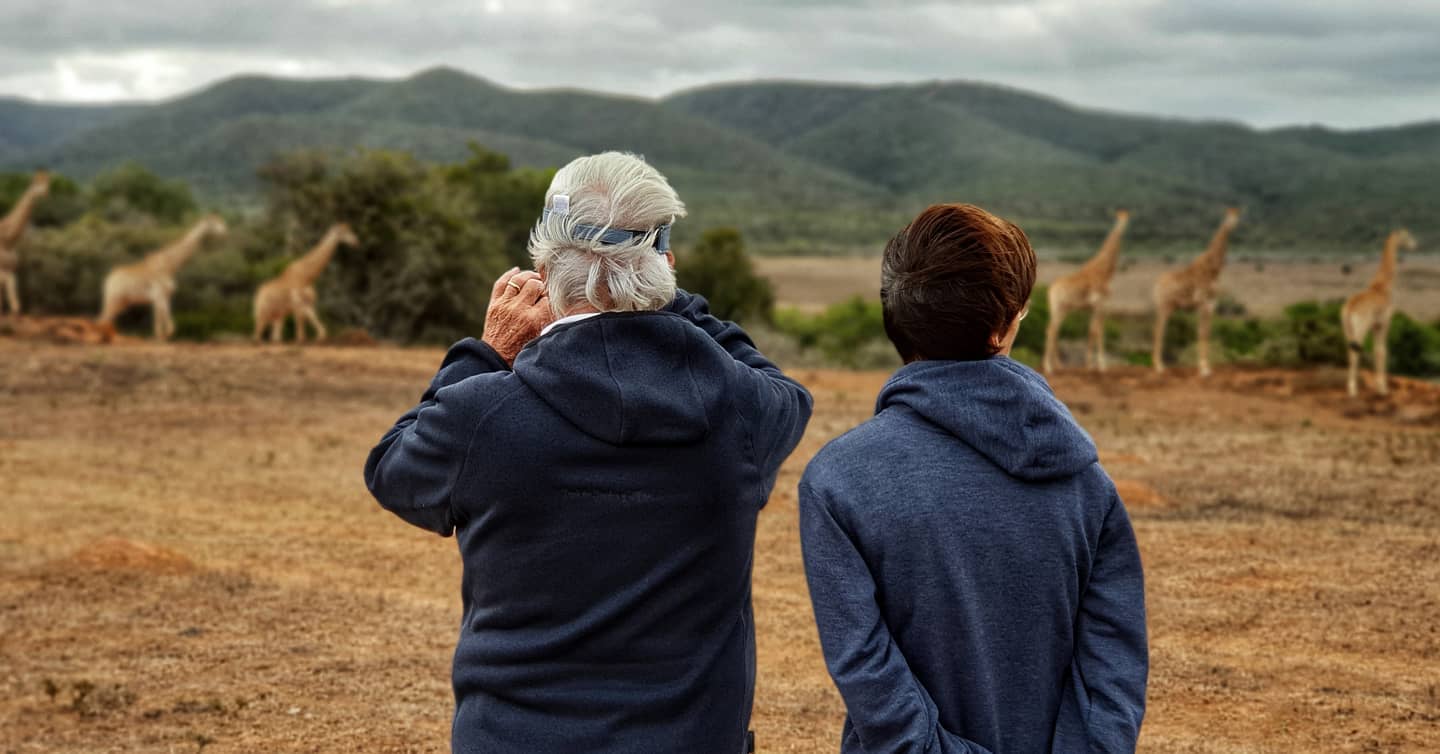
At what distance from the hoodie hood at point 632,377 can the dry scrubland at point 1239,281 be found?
111 feet

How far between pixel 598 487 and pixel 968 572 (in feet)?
1.95

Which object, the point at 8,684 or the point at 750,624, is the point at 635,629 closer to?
the point at 750,624

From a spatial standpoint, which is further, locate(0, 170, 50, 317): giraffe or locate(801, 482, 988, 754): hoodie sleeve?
locate(0, 170, 50, 317): giraffe

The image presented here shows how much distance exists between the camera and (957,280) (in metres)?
1.99

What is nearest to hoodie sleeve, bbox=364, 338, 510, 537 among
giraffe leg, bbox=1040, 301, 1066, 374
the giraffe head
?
giraffe leg, bbox=1040, 301, 1066, 374

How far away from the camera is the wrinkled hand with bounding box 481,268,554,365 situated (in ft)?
7.45

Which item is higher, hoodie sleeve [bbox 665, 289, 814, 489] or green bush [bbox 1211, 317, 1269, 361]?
hoodie sleeve [bbox 665, 289, 814, 489]

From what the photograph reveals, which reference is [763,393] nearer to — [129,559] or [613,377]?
[613,377]

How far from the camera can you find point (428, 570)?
294 inches

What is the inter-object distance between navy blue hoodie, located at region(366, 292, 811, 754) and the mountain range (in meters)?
61.4

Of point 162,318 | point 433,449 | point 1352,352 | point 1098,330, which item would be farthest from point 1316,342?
point 433,449

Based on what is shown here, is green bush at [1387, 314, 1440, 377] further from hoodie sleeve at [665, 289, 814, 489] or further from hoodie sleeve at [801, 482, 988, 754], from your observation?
hoodie sleeve at [801, 482, 988, 754]

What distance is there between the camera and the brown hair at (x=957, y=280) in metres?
1.98

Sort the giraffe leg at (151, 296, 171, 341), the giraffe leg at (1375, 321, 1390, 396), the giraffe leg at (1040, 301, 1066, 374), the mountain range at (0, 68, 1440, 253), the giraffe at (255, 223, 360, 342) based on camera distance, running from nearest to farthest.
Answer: the giraffe leg at (1375, 321, 1390, 396)
the giraffe leg at (1040, 301, 1066, 374)
the giraffe at (255, 223, 360, 342)
the giraffe leg at (151, 296, 171, 341)
the mountain range at (0, 68, 1440, 253)
